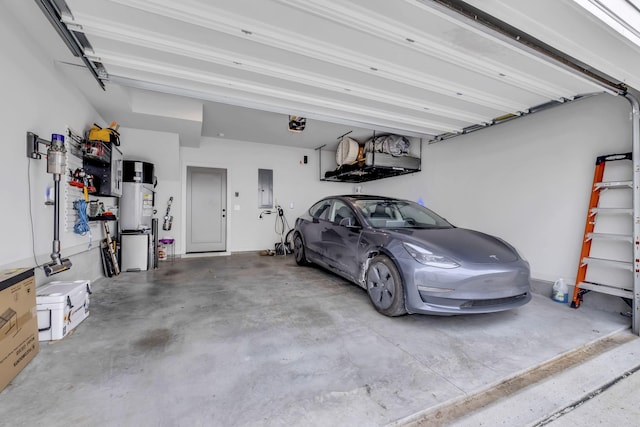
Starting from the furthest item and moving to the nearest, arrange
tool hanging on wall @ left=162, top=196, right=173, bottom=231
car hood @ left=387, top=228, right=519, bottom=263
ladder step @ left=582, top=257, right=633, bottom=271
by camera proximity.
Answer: tool hanging on wall @ left=162, top=196, right=173, bottom=231
ladder step @ left=582, top=257, right=633, bottom=271
car hood @ left=387, top=228, right=519, bottom=263

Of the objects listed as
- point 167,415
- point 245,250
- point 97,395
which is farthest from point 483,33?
point 245,250

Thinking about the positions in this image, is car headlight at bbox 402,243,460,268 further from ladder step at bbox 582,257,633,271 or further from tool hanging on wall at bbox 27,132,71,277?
tool hanging on wall at bbox 27,132,71,277

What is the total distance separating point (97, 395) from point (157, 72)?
244cm

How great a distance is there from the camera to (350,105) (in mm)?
3156

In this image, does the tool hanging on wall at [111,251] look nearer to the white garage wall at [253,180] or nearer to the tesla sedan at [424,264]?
the white garage wall at [253,180]

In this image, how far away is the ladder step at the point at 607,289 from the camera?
254 centimetres

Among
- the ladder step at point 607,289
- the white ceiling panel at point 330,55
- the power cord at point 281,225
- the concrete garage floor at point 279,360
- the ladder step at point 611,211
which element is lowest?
the concrete garage floor at point 279,360

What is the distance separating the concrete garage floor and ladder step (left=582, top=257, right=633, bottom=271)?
19.8 inches

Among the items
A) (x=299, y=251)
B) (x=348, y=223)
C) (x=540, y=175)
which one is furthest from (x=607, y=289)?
(x=299, y=251)

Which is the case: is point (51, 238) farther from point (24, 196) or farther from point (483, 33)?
point (483, 33)

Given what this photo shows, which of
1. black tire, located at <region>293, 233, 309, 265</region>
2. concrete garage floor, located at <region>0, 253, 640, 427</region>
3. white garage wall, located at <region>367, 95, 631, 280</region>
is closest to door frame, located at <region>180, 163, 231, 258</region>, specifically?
black tire, located at <region>293, 233, 309, 265</region>

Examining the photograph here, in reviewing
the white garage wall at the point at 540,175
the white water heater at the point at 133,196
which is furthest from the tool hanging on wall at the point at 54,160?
the white garage wall at the point at 540,175

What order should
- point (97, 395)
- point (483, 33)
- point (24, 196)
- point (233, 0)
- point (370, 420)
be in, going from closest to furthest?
point (370, 420) → point (97, 395) → point (233, 0) → point (483, 33) → point (24, 196)

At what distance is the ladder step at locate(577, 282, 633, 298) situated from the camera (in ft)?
8.34
